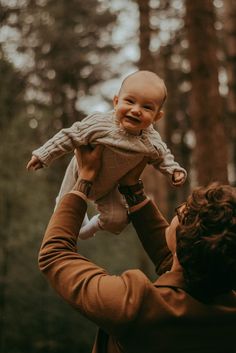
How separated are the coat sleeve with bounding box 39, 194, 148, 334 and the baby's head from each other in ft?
1.81

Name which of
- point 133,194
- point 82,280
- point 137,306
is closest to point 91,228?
point 133,194

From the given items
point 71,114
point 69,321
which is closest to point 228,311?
point 69,321

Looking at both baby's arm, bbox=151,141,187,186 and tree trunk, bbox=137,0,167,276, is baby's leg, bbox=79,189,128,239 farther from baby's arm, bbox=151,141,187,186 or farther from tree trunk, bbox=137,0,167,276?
tree trunk, bbox=137,0,167,276

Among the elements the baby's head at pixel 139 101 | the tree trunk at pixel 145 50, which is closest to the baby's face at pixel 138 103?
the baby's head at pixel 139 101

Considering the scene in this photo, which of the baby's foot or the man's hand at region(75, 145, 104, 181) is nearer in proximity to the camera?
the man's hand at region(75, 145, 104, 181)

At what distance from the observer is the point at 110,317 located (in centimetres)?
197

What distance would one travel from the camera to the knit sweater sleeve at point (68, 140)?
2500mm

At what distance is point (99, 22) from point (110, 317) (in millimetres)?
15360

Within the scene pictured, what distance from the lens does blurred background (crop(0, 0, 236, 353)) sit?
1155 centimetres

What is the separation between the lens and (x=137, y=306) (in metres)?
1.96

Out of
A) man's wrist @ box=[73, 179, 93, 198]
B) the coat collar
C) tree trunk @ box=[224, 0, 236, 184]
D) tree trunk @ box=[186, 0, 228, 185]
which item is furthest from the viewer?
tree trunk @ box=[224, 0, 236, 184]

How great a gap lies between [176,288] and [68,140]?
33.0 inches

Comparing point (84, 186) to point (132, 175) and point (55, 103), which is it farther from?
point (55, 103)

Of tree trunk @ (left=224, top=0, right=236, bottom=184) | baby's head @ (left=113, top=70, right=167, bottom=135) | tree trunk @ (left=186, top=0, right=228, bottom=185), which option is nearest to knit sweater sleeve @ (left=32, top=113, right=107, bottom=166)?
baby's head @ (left=113, top=70, right=167, bottom=135)
